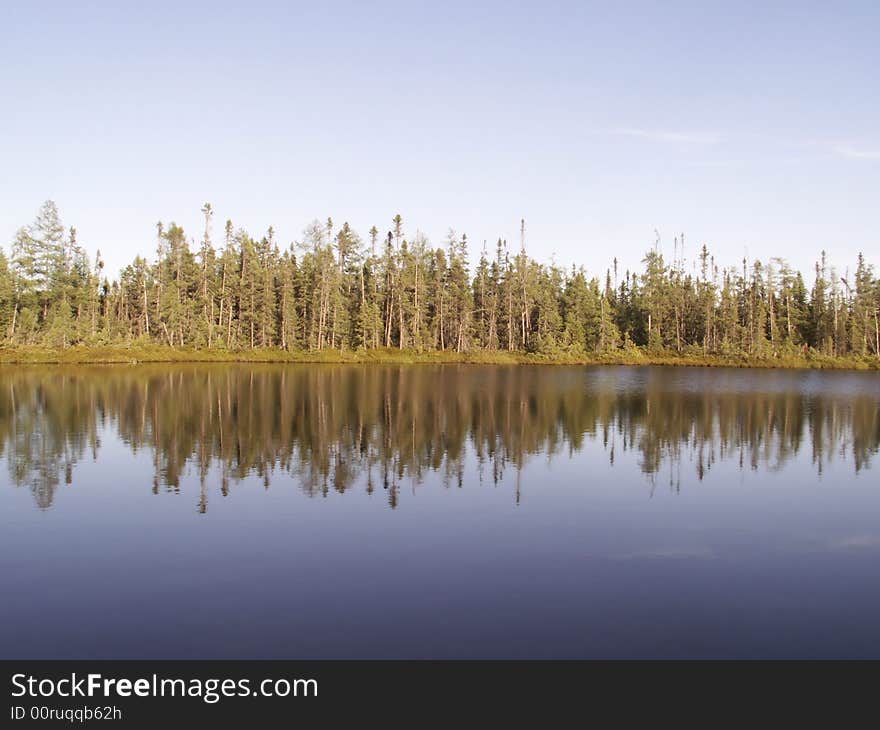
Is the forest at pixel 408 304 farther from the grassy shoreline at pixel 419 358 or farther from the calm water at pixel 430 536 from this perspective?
the calm water at pixel 430 536

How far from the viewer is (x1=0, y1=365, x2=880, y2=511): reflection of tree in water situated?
1038 inches

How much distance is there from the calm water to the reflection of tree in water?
0.80 feet

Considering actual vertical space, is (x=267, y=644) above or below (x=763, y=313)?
below

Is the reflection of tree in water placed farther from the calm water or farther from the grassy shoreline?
the grassy shoreline

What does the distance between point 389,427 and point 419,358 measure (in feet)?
227

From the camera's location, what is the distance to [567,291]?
131625 mm

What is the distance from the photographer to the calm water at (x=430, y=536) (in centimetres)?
1202

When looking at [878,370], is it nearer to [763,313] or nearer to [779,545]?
[763,313]

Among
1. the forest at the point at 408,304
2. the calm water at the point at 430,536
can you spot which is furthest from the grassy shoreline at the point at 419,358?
the calm water at the point at 430,536

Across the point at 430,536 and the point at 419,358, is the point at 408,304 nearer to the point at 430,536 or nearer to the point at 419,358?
the point at 419,358

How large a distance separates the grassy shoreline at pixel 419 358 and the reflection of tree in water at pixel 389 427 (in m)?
27.6
